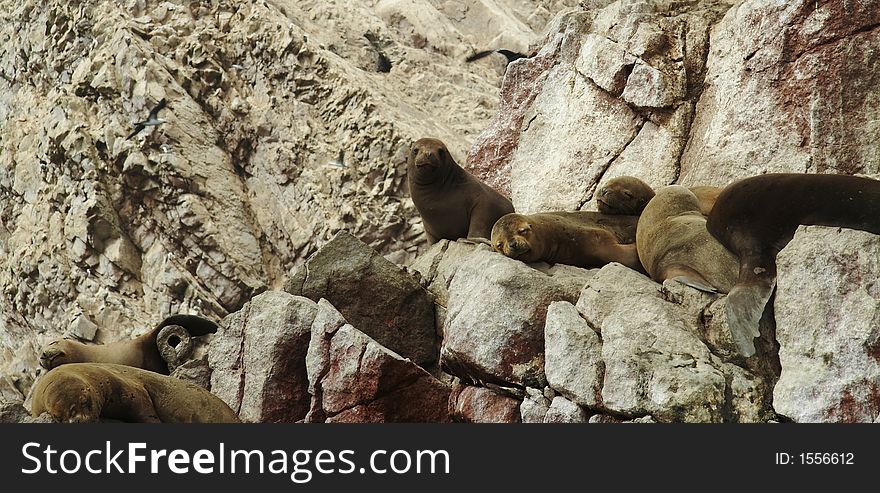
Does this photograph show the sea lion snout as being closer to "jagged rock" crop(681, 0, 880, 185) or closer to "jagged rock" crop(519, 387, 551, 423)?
"jagged rock" crop(519, 387, 551, 423)

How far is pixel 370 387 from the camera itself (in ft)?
26.8

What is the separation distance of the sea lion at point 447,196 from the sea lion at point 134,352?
2204 mm

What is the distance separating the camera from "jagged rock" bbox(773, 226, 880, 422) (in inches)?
241

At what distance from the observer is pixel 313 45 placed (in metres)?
16.7

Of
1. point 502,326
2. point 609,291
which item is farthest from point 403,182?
point 609,291

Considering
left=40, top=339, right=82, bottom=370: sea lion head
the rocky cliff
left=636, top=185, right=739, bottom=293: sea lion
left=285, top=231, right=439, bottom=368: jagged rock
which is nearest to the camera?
the rocky cliff

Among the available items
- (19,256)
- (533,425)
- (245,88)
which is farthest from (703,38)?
(19,256)

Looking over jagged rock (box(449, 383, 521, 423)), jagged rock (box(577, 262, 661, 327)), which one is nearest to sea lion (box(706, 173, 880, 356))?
jagged rock (box(577, 262, 661, 327))

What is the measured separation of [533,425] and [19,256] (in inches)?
456

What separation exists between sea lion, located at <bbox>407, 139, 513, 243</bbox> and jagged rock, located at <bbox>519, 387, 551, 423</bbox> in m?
3.24

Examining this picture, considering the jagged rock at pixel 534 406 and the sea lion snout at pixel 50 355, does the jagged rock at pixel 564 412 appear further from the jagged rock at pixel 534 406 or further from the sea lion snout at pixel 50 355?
the sea lion snout at pixel 50 355

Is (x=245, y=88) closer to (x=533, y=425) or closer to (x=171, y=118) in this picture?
(x=171, y=118)

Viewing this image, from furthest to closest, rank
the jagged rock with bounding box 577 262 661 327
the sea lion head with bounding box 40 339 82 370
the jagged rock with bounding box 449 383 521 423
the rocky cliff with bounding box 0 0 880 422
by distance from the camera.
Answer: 1. the sea lion head with bounding box 40 339 82 370
2. the jagged rock with bounding box 449 383 521 423
3. the jagged rock with bounding box 577 262 661 327
4. the rocky cliff with bounding box 0 0 880 422

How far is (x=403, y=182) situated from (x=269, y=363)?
7037 mm
